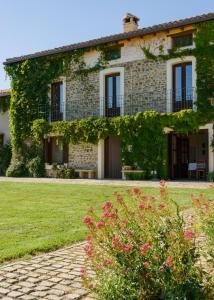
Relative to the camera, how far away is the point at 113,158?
19.0 metres

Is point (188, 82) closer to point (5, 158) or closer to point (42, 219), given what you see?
point (5, 158)

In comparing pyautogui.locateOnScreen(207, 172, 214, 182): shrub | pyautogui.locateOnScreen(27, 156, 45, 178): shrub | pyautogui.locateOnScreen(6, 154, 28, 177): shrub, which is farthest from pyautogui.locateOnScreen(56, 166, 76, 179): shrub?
pyautogui.locateOnScreen(207, 172, 214, 182): shrub

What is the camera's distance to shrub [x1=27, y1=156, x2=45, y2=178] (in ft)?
64.6

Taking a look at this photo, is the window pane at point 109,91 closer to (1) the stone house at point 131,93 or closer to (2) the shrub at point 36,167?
(1) the stone house at point 131,93

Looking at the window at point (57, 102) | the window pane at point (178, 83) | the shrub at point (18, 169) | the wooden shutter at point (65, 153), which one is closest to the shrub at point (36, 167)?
the shrub at point (18, 169)

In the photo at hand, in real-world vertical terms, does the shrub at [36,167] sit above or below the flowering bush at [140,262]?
above

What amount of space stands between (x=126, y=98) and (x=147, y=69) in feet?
5.25

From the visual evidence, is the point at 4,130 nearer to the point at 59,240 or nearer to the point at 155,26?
the point at 155,26

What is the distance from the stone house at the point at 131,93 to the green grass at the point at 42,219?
279 inches

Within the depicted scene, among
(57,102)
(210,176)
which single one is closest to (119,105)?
(57,102)

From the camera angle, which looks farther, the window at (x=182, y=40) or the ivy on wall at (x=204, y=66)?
the window at (x=182, y=40)

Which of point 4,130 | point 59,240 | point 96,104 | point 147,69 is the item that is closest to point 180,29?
point 147,69

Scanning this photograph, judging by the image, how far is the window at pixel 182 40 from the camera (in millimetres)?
16641

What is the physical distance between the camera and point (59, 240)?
5223 millimetres
